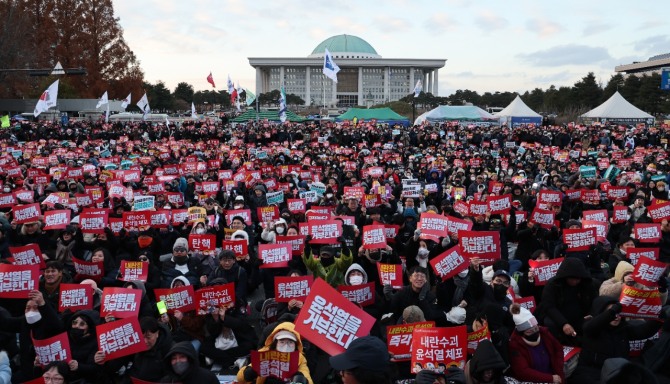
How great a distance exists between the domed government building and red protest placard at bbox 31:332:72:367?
115 metres

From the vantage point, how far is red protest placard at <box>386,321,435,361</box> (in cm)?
429

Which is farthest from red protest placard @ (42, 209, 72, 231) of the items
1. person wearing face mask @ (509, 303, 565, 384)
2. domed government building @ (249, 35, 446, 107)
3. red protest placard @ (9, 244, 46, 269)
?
domed government building @ (249, 35, 446, 107)

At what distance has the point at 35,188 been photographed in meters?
11.2

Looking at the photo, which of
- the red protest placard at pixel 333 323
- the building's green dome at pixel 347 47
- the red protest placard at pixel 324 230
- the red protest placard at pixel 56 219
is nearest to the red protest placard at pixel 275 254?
the red protest placard at pixel 324 230

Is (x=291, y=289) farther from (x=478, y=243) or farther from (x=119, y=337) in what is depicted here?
(x=478, y=243)

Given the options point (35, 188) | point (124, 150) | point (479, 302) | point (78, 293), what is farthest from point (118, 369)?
point (124, 150)

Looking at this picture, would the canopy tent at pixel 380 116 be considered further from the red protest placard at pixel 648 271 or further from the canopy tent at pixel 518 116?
the red protest placard at pixel 648 271

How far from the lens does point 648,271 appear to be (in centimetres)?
477

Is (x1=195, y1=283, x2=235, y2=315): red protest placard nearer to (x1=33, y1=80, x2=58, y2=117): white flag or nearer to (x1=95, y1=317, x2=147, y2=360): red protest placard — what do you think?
(x1=95, y1=317, x2=147, y2=360): red protest placard

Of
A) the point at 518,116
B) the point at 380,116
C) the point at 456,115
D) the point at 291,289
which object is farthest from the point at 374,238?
the point at 380,116

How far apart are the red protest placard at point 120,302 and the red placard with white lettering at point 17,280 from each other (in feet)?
2.45

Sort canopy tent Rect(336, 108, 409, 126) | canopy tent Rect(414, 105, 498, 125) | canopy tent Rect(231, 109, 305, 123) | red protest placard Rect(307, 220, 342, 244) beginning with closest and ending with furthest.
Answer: red protest placard Rect(307, 220, 342, 244), canopy tent Rect(414, 105, 498, 125), canopy tent Rect(336, 108, 409, 126), canopy tent Rect(231, 109, 305, 123)

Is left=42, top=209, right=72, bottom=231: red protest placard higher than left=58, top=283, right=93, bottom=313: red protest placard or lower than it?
higher

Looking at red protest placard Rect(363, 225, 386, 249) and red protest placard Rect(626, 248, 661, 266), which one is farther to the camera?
red protest placard Rect(363, 225, 386, 249)
